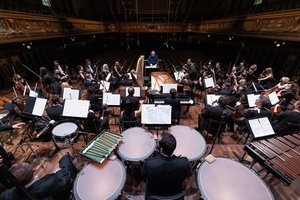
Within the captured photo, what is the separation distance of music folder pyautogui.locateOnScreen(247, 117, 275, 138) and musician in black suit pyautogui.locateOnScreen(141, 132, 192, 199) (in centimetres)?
210

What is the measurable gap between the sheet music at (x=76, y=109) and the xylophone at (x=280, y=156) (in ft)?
11.9

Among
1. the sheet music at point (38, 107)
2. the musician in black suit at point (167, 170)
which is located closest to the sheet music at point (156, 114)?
the musician in black suit at point (167, 170)

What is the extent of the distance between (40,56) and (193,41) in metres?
19.1

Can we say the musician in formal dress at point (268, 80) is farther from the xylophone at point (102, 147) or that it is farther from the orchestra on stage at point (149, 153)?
the xylophone at point (102, 147)

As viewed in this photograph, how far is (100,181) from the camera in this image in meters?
2.14

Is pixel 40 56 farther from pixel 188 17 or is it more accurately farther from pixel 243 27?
pixel 188 17

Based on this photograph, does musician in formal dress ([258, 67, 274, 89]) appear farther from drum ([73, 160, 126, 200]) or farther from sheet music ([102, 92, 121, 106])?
drum ([73, 160, 126, 200])

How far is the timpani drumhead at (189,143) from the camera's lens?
255cm

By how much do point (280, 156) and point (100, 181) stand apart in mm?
3158

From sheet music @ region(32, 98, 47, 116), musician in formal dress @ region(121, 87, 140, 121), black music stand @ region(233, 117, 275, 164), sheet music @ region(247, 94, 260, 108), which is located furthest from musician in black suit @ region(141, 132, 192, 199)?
sheet music @ region(247, 94, 260, 108)

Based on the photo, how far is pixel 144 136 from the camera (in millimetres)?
2930

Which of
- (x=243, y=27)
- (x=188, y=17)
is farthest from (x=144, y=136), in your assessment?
(x=188, y=17)

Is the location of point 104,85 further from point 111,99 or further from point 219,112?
point 219,112

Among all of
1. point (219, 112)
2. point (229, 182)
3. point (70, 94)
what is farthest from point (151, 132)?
point (70, 94)
